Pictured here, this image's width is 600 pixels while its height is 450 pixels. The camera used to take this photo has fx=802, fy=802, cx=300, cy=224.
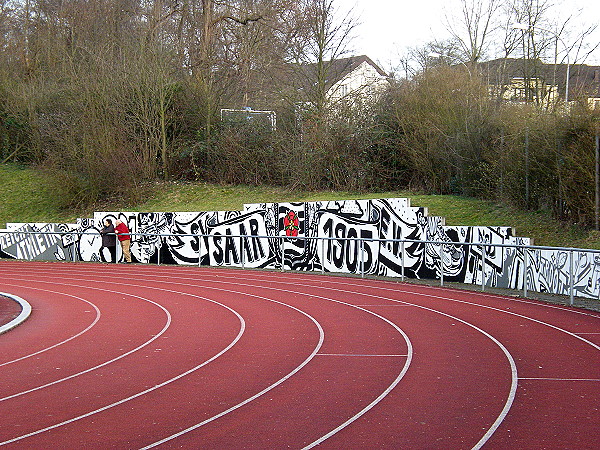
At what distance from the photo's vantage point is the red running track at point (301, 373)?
6059 mm

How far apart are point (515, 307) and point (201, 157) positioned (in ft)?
75.3

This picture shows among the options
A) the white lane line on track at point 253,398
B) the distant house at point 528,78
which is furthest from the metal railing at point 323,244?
the distant house at point 528,78

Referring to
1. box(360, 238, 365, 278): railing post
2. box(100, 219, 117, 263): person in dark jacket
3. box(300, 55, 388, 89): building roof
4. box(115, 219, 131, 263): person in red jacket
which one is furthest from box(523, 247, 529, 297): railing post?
box(300, 55, 388, 89): building roof

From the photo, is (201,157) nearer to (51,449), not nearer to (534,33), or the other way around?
(534,33)

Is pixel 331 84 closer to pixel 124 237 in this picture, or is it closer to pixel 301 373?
pixel 124 237

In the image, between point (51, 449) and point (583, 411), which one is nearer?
point (51, 449)

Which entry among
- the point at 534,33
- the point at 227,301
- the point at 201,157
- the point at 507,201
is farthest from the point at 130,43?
the point at 227,301

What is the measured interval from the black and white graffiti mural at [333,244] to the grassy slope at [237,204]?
200cm

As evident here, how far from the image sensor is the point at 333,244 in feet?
68.3

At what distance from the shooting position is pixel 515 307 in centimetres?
1343

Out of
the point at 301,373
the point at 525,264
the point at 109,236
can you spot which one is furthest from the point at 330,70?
the point at 301,373

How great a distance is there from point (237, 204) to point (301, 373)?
21.9 m

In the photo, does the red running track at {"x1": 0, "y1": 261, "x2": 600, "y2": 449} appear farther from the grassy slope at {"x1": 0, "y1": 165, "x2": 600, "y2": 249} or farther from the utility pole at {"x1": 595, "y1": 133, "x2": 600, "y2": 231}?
the grassy slope at {"x1": 0, "y1": 165, "x2": 600, "y2": 249}

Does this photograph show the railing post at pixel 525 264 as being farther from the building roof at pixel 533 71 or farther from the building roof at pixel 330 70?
the building roof at pixel 330 70
